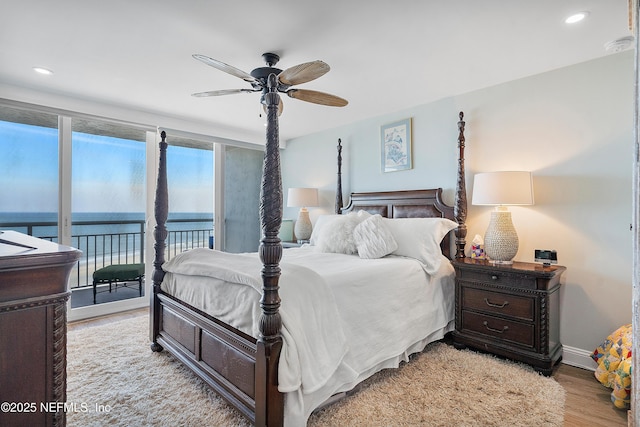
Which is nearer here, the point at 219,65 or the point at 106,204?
the point at 219,65

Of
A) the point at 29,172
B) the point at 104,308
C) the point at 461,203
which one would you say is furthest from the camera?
the point at 104,308

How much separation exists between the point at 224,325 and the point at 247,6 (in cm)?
194

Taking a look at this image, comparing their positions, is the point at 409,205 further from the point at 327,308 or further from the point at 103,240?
the point at 103,240

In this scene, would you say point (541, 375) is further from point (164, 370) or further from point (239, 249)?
point (239, 249)

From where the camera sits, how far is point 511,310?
2.56m

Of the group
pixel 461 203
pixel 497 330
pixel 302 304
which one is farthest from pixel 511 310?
pixel 302 304

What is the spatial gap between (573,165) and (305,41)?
236cm

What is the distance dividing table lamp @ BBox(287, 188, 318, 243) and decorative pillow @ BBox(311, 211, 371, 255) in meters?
1.15

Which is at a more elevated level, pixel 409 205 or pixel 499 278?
pixel 409 205

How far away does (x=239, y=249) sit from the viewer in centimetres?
529

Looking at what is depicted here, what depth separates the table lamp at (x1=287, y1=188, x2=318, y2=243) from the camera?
458 cm

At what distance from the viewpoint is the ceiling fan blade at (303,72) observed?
2.01 m

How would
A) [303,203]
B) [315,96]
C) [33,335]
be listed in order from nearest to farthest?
[33,335] < [315,96] < [303,203]

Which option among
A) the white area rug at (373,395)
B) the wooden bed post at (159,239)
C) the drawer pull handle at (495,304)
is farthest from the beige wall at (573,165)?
the wooden bed post at (159,239)
